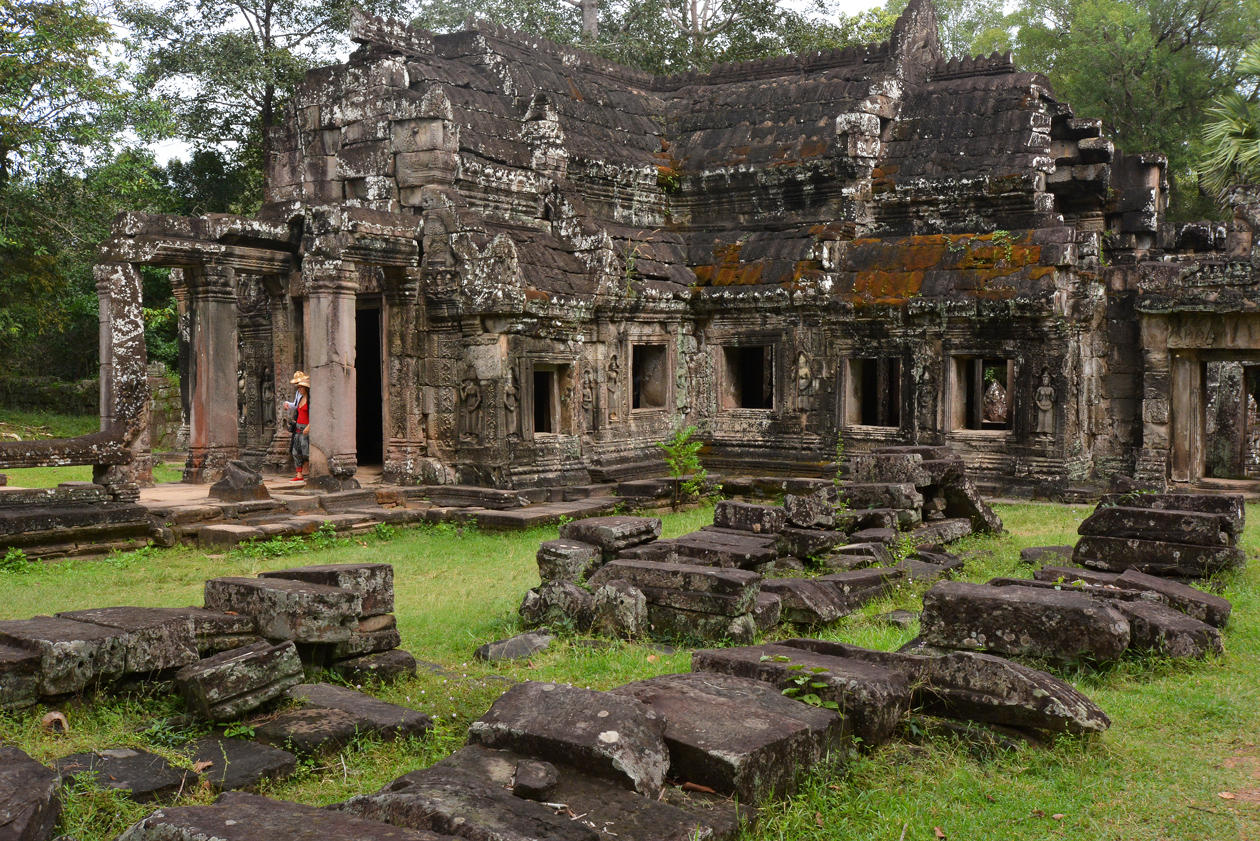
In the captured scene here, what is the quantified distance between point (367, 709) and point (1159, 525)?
6422 mm

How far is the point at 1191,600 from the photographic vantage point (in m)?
7.35

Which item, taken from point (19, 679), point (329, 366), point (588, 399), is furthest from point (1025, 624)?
point (588, 399)

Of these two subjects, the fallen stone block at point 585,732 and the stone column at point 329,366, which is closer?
the fallen stone block at point 585,732

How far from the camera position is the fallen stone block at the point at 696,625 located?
7219mm

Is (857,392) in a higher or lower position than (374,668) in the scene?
higher

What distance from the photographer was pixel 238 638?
6.00 meters

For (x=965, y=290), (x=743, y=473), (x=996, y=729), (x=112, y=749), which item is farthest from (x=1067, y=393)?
(x=112, y=749)

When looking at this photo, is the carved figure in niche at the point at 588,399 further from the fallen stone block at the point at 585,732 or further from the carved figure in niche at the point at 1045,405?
the fallen stone block at the point at 585,732

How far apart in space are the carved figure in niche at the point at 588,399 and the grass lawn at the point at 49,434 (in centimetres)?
554

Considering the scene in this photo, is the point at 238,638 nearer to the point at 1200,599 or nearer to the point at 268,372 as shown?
the point at 1200,599

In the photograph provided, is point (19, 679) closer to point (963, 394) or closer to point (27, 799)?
point (27, 799)

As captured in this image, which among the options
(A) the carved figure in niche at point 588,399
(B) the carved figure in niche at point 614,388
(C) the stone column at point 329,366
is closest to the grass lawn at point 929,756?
(C) the stone column at point 329,366

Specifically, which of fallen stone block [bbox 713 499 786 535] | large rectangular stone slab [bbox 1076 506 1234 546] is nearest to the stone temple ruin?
fallen stone block [bbox 713 499 786 535]

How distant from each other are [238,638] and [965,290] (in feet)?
35.7
